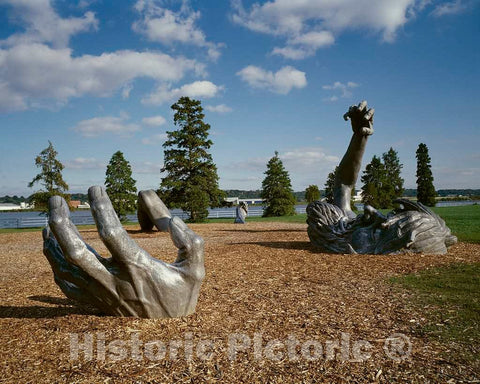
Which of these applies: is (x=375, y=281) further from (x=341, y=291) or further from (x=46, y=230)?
(x=46, y=230)

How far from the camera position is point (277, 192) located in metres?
33.1

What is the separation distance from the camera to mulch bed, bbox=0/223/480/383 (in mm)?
2973

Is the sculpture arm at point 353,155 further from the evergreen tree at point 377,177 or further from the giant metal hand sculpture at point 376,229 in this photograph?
the evergreen tree at point 377,177

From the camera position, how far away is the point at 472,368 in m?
2.95

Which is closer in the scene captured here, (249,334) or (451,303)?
(249,334)

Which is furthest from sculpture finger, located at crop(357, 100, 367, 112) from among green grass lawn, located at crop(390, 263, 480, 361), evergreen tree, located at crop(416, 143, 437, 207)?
evergreen tree, located at crop(416, 143, 437, 207)

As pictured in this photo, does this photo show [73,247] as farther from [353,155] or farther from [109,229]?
[353,155]

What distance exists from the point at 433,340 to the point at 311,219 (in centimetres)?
639

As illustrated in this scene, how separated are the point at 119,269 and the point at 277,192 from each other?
96.9 feet

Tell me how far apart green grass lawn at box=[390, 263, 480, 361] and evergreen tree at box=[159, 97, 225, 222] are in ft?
71.1

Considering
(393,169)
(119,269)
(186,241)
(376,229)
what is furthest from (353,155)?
(393,169)

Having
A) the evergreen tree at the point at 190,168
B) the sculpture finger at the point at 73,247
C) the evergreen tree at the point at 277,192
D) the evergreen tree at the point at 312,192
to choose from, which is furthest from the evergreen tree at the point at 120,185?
the sculpture finger at the point at 73,247

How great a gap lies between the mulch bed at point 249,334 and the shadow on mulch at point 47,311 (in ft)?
0.05

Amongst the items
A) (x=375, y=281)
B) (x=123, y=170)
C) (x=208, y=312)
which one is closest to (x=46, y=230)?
(x=208, y=312)
